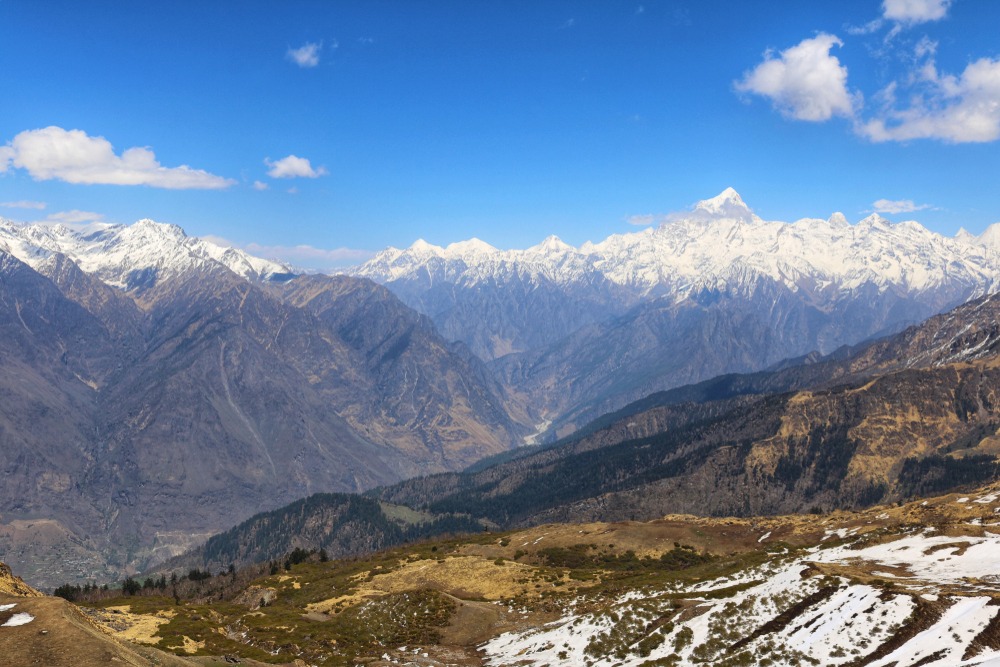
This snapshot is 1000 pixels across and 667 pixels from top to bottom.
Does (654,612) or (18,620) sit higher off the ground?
(18,620)

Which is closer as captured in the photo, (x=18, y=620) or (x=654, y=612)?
(x=18, y=620)

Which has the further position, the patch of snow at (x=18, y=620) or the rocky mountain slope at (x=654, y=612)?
the rocky mountain slope at (x=654, y=612)

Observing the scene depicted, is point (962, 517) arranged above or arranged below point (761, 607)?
below

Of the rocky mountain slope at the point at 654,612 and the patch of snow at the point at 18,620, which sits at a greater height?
the patch of snow at the point at 18,620

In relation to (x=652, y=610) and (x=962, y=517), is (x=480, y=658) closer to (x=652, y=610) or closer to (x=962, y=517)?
(x=652, y=610)

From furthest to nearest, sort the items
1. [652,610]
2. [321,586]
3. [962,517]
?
[321,586] → [962,517] → [652,610]

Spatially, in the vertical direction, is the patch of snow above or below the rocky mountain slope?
above

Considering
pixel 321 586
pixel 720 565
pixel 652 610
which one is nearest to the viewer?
pixel 652 610

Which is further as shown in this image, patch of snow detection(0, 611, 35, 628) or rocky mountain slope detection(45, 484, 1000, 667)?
rocky mountain slope detection(45, 484, 1000, 667)

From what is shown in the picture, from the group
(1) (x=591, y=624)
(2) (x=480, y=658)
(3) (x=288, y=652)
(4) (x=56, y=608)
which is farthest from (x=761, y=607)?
(4) (x=56, y=608)

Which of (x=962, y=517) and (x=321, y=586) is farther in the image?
(x=321, y=586)

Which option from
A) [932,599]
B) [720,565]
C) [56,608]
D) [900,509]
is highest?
[56,608]
